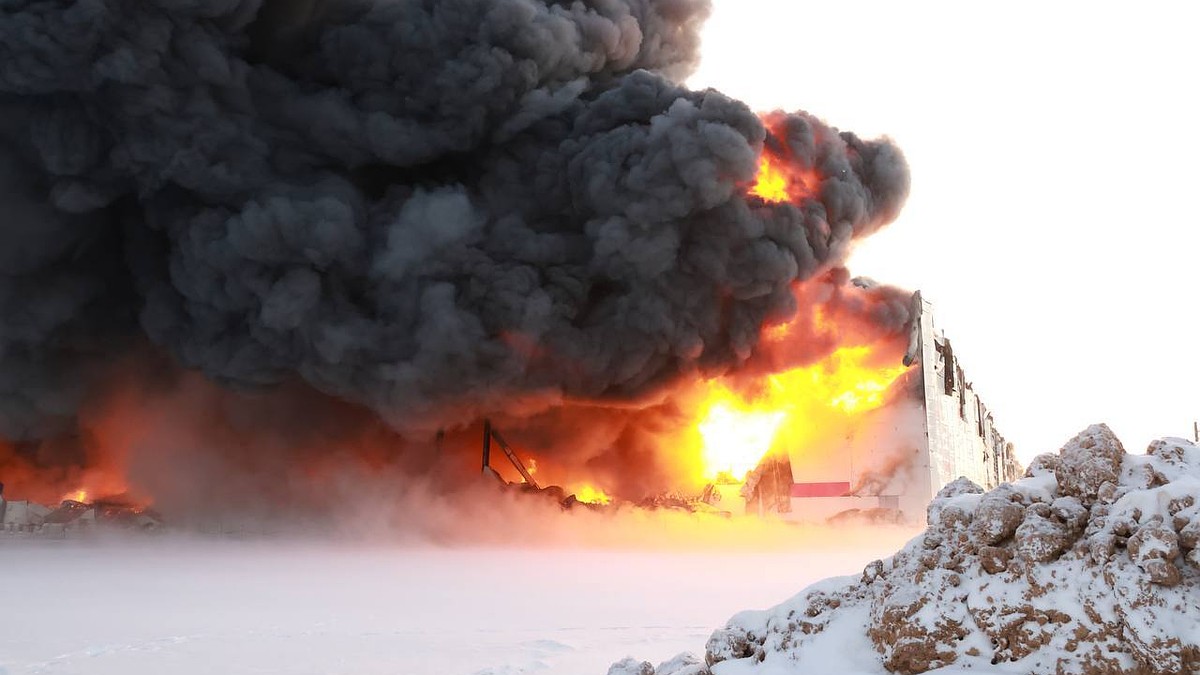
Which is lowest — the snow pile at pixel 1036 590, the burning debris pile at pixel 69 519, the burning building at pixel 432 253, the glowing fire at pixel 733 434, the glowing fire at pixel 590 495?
the snow pile at pixel 1036 590

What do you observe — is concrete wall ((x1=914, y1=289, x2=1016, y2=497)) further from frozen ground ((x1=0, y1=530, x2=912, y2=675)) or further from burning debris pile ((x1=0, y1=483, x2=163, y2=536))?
burning debris pile ((x1=0, y1=483, x2=163, y2=536))

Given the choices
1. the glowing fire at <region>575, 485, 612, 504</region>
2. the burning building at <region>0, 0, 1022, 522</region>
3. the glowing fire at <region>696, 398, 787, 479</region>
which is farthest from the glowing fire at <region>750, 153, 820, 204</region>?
the glowing fire at <region>575, 485, 612, 504</region>

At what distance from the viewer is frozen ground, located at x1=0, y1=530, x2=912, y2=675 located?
933cm

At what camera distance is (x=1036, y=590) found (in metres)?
5.04

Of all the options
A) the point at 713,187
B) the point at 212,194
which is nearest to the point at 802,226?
the point at 713,187

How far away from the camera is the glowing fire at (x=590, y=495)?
27938 mm

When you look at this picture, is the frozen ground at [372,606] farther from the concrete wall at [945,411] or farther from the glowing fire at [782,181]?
the glowing fire at [782,181]

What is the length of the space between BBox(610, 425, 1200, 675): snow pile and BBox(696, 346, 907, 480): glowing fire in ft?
67.1

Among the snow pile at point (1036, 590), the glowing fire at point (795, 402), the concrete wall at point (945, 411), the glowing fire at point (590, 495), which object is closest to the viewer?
the snow pile at point (1036, 590)

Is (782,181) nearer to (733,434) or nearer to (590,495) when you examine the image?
(733,434)

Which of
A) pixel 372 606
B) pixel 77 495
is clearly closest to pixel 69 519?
pixel 77 495

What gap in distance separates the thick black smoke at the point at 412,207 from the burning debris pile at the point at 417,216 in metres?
0.07

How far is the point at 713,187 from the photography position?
22578mm

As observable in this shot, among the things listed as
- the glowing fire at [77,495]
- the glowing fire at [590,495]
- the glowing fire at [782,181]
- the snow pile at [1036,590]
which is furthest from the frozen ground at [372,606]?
the glowing fire at [782,181]
